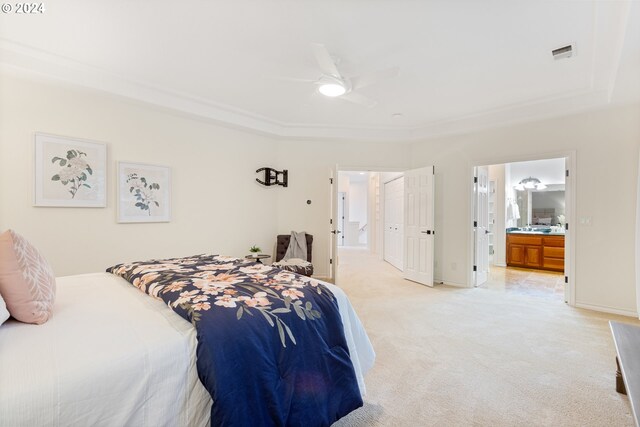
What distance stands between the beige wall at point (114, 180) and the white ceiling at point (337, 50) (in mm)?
276

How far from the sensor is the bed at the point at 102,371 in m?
0.88

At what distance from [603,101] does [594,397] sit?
343cm

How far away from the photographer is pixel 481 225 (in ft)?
16.6

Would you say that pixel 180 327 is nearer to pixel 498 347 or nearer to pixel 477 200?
pixel 498 347

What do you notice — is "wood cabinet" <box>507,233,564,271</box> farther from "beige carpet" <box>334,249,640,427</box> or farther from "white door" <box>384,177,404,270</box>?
"beige carpet" <box>334,249,640,427</box>

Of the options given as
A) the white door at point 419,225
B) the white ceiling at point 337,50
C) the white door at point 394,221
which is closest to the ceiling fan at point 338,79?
the white ceiling at point 337,50

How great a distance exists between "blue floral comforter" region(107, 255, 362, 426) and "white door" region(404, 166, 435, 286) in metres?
3.61

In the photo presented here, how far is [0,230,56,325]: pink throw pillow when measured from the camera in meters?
1.25

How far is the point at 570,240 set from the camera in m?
3.89

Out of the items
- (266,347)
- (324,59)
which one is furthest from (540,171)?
(266,347)

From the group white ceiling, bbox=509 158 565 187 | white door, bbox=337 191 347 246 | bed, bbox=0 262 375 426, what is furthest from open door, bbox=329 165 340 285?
white door, bbox=337 191 347 246

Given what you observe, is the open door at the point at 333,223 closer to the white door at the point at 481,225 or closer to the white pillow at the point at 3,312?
the white door at the point at 481,225

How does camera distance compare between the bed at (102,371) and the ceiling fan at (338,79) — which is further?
the ceiling fan at (338,79)

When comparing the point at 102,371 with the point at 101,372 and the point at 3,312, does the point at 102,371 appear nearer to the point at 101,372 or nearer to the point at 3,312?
the point at 101,372
